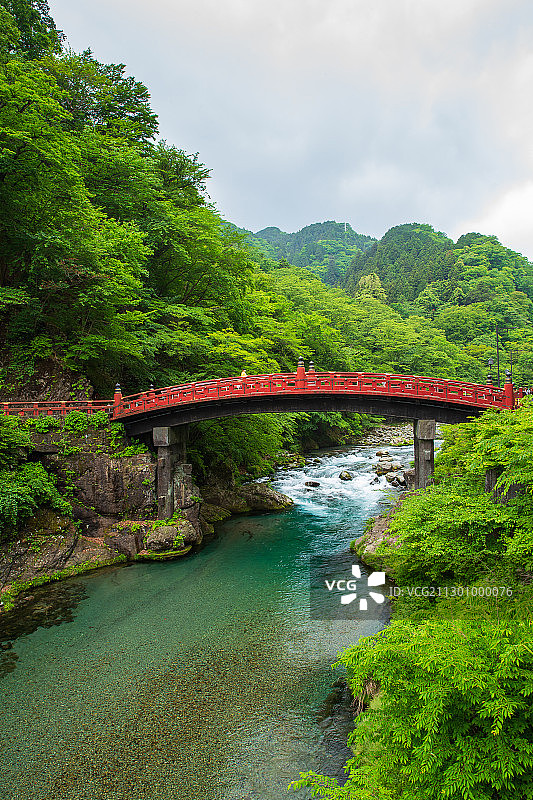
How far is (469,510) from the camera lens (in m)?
7.73

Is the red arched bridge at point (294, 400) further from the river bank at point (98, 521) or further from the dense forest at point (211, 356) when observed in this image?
the dense forest at point (211, 356)

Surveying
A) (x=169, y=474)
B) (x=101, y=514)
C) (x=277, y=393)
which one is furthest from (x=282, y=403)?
(x=101, y=514)

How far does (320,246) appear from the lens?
132 meters

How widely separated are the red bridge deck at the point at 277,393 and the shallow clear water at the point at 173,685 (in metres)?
6.14

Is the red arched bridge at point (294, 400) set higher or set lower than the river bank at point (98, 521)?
higher

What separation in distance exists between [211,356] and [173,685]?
15.1 m

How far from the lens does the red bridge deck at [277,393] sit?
1669 cm

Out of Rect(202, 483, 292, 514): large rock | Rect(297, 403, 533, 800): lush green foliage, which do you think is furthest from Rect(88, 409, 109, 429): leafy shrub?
Rect(297, 403, 533, 800): lush green foliage

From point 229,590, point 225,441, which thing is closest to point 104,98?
point 225,441

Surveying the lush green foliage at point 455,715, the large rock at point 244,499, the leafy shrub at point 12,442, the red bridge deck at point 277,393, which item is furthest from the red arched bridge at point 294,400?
the lush green foliage at point 455,715

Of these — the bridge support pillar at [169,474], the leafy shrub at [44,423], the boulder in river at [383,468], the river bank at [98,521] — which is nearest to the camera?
the river bank at [98,521]

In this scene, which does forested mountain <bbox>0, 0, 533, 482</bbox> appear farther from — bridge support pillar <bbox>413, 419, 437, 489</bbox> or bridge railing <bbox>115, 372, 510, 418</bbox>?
bridge support pillar <bbox>413, 419, 437, 489</bbox>

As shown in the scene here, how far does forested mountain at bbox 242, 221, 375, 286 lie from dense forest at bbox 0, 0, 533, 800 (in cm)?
6741

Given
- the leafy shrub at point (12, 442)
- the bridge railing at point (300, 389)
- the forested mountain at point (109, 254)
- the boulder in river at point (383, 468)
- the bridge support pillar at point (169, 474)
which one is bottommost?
the boulder in river at point (383, 468)
